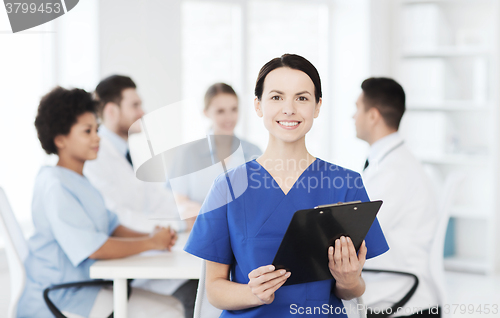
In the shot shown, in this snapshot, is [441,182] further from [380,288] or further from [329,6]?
[380,288]

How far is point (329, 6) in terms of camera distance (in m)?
3.96

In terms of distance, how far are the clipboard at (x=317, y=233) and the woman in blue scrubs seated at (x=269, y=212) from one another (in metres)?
0.07

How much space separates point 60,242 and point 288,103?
3.22 ft

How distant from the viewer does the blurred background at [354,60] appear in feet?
9.65

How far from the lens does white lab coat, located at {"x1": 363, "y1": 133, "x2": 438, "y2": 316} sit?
167 cm

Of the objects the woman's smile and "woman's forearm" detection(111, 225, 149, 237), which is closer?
the woman's smile

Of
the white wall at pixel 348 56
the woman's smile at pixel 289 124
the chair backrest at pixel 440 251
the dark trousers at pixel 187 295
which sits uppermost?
the white wall at pixel 348 56

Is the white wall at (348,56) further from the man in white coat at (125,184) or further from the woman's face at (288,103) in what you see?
the woman's face at (288,103)

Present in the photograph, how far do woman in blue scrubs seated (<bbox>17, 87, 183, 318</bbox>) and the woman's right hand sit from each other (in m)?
0.78

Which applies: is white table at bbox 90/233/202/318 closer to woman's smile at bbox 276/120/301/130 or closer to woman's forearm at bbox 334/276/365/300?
woman's forearm at bbox 334/276/365/300

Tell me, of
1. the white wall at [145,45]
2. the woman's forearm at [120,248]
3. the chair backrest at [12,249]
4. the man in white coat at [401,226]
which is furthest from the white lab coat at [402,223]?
the white wall at [145,45]

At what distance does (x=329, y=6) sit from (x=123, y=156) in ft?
8.47

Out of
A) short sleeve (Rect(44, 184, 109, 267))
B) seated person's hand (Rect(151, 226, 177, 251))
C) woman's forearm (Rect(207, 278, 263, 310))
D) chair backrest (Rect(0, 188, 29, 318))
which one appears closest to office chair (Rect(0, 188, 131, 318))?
chair backrest (Rect(0, 188, 29, 318))

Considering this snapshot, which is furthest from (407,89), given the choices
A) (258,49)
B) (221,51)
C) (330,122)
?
(221,51)
